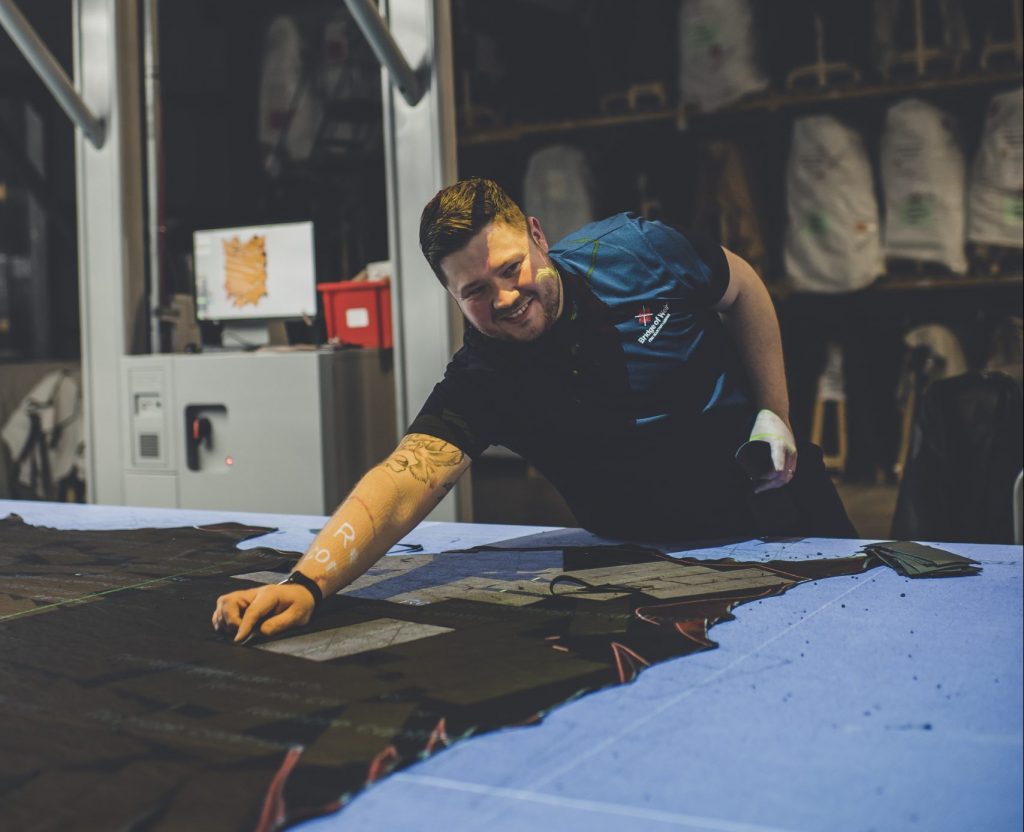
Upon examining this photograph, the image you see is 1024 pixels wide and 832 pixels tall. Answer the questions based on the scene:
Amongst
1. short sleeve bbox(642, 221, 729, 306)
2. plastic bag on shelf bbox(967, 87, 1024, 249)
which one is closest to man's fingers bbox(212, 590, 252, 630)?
short sleeve bbox(642, 221, 729, 306)

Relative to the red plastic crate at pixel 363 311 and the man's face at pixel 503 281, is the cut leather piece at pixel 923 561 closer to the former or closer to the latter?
the man's face at pixel 503 281

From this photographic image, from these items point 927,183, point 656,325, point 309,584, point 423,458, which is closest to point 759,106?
point 927,183

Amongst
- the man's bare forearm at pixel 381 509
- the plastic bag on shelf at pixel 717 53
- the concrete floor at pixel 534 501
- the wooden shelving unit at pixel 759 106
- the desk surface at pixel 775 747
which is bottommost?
the concrete floor at pixel 534 501

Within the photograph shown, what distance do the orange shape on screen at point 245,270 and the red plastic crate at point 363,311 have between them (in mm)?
382

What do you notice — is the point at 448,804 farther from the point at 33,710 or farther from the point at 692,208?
the point at 692,208

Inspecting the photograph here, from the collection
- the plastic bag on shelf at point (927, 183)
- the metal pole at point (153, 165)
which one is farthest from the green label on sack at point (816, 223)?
the metal pole at point (153, 165)

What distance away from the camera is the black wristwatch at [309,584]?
3.99 ft

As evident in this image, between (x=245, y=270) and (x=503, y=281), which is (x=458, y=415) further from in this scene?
(x=245, y=270)

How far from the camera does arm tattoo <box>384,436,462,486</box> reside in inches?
58.4

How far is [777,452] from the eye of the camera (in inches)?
63.2

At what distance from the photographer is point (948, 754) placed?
2.40ft

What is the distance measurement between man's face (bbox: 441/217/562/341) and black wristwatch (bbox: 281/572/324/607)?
0.46 m

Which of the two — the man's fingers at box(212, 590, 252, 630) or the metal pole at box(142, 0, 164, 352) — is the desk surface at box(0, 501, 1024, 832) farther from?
the metal pole at box(142, 0, 164, 352)

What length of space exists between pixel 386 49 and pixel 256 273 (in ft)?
4.52
